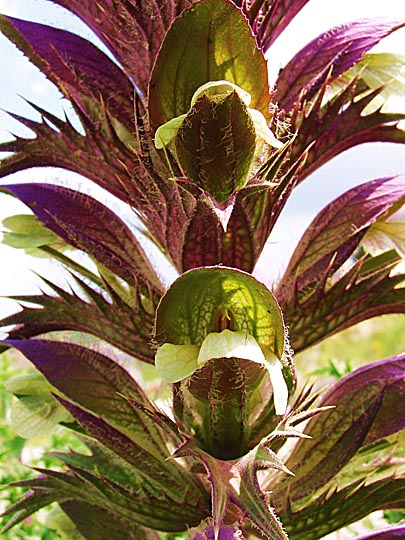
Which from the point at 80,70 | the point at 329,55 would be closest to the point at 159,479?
the point at 80,70

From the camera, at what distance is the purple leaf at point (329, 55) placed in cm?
180

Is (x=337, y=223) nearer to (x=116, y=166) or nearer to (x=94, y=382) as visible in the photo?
(x=116, y=166)

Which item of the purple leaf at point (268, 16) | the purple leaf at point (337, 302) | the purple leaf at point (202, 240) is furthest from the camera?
the purple leaf at point (337, 302)

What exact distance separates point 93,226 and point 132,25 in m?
0.48

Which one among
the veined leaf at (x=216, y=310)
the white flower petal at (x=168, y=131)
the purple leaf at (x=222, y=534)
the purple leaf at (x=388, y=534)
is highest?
the white flower petal at (x=168, y=131)

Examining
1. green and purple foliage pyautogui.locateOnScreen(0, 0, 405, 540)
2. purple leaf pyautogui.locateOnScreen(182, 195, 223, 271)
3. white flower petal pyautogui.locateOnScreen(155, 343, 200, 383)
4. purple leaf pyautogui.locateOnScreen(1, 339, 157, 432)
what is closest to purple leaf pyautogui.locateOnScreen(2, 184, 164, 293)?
green and purple foliage pyautogui.locateOnScreen(0, 0, 405, 540)

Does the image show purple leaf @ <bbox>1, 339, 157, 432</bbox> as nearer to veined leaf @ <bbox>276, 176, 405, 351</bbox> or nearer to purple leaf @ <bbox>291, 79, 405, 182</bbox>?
veined leaf @ <bbox>276, 176, 405, 351</bbox>

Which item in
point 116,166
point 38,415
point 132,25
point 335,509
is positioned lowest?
point 335,509

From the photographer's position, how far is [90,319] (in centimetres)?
174

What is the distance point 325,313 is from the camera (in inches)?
65.1

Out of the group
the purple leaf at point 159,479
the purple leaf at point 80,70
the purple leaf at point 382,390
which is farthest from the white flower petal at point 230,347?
the purple leaf at point 80,70

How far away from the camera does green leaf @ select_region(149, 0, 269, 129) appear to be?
132 centimetres

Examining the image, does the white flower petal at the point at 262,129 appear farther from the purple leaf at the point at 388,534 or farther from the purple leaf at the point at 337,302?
the purple leaf at the point at 388,534

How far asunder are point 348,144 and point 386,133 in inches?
3.8
